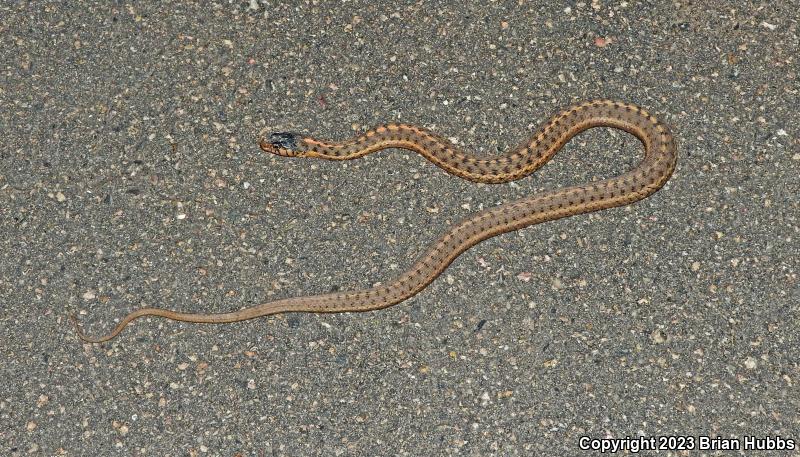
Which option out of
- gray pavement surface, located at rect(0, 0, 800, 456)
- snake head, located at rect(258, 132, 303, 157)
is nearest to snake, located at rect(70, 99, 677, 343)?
snake head, located at rect(258, 132, 303, 157)

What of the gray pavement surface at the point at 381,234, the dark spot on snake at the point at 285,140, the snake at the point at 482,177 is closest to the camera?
the gray pavement surface at the point at 381,234

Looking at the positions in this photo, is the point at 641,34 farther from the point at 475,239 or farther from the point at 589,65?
the point at 475,239

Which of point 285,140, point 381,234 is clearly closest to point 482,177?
point 381,234

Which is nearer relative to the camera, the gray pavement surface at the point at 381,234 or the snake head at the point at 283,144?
the gray pavement surface at the point at 381,234

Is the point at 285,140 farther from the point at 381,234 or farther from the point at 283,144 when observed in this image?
the point at 381,234

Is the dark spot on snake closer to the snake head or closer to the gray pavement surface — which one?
the snake head

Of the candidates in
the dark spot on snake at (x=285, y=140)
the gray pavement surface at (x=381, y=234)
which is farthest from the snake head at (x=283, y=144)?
the gray pavement surface at (x=381, y=234)

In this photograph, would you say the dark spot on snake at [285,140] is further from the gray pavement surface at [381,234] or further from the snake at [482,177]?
the gray pavement surface at [381,234]

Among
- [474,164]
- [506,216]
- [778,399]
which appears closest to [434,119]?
[474,164]
